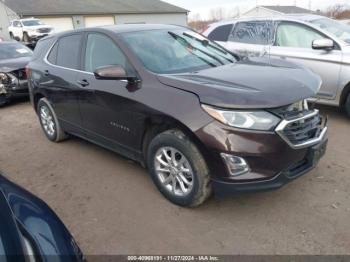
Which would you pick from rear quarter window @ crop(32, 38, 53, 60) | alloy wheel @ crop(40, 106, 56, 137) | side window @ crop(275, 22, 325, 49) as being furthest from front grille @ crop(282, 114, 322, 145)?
rear quarter window @ crop(32, 38, 53, 60)

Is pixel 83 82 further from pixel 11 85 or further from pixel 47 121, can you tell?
pixel 11 85

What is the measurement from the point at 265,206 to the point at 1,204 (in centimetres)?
243

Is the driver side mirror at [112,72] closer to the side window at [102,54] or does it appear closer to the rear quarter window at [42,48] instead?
the side window at [102,54]

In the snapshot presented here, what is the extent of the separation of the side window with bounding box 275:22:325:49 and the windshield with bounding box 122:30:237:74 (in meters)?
2.19

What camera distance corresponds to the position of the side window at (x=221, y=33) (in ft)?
22.6

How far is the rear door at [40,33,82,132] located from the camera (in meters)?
4.39

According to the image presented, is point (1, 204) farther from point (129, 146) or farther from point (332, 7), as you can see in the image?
point (332, 7)

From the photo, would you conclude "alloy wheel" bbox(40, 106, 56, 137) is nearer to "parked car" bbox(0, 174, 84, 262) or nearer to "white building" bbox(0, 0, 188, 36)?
"parked car" bbox(0, 174, 84, 262)

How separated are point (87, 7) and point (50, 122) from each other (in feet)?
108

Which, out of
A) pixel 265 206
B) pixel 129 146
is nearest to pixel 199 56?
pixel 129 146

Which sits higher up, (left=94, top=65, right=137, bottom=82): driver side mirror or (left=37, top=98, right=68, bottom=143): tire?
(left=94, top=65, right=137, bottom=82): driver side mirror

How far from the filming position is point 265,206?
131 inches

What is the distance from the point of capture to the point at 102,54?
3.97 m

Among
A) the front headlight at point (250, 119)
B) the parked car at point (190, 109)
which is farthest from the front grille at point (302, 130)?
the front headlight at point (250, 119)
